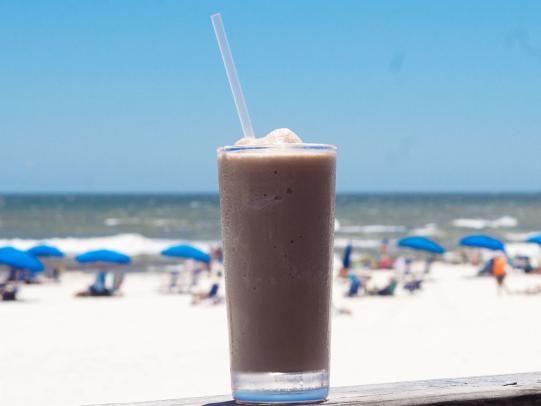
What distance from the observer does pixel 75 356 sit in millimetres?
9875

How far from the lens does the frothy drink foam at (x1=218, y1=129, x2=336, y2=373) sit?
1629 millimetres

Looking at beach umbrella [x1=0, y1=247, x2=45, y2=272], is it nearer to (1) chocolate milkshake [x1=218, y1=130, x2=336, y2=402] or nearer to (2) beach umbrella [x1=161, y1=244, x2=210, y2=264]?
(2) beach umbrella [x1=161, y1=244, x2=210, y2=264]

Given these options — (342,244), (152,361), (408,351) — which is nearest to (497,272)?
(408,351)

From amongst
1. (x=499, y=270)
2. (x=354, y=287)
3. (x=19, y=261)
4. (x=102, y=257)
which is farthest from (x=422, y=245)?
(x=19, y=261)

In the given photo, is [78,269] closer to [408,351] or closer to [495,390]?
[408,351]

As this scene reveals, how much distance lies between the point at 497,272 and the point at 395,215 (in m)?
49.9

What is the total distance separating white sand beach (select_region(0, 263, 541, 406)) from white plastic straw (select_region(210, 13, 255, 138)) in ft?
20.0

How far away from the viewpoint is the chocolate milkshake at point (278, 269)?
1621 mm

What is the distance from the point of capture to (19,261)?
15.1 m

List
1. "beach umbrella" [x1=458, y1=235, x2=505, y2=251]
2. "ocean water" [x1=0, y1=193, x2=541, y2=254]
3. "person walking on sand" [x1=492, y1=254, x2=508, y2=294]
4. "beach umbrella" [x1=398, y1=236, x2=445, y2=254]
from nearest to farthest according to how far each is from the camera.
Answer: "person walking on sand" [x1=492, y1=254, x2=508, y2=294] < "beach umbrella" [x1=398, y1=236, x2=445, y2=254] < "beach umbrella" [x1=458, y1=235, x2=505, y2=251] < "ocean water" [x1=0, y1=193, x2=541, y2=254]

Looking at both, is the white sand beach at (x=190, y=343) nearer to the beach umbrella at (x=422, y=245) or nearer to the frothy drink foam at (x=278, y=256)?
the beach umbrella at (x=422, y=245)

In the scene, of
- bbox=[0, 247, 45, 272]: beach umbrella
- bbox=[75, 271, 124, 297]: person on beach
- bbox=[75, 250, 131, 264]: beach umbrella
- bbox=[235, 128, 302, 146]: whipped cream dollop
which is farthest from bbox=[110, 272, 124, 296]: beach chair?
bbox=[235, 128, 302, 146]: whipped cream dollop

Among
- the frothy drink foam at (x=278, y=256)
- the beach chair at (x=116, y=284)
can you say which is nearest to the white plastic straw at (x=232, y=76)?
the frothy drink foam at (x=278, y=256)

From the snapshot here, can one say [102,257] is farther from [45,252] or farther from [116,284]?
[45,252]
